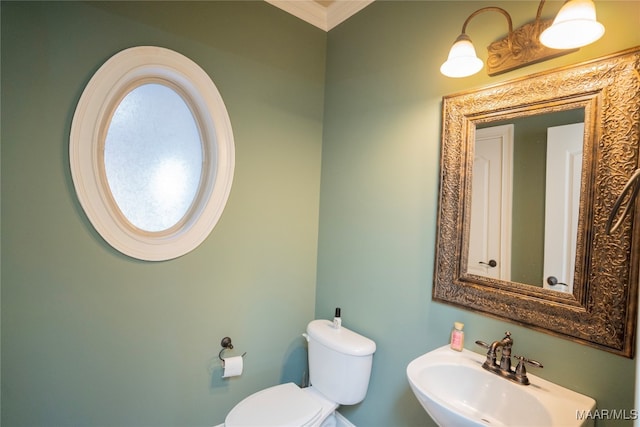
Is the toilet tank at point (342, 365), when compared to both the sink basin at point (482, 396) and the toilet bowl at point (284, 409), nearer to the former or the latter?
the toilet bowl at point (284, 409)

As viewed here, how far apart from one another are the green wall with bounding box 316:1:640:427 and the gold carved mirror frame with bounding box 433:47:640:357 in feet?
0.19

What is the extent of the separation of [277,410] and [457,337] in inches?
38.1

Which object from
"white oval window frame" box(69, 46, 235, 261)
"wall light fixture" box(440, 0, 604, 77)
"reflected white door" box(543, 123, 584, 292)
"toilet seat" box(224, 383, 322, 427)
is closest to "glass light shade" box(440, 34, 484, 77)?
"wall light fixture" box(440, 0, 604, 77)

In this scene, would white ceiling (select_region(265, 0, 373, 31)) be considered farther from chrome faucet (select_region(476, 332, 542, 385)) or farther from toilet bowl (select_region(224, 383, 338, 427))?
toilet bowl (select_region(224, 383, 338, 427))

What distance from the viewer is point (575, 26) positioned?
2.83 ft

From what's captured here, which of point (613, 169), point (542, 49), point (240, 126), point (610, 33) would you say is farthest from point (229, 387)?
point (610, 33)

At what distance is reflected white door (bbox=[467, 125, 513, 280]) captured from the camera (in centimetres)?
123

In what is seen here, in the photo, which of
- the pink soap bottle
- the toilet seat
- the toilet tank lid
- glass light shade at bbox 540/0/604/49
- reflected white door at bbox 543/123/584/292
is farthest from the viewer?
the toilet tank lid

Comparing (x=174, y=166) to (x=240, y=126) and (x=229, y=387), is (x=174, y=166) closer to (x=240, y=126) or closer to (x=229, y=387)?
(x=240, y=126)

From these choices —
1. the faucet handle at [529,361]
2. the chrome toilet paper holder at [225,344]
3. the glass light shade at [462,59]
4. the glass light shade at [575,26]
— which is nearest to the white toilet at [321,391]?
the chrome toilet paper holder at [225,344]

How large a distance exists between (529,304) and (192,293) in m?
1.58

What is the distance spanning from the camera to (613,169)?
37.8 inches

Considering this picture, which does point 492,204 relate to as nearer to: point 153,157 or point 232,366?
point 232,366

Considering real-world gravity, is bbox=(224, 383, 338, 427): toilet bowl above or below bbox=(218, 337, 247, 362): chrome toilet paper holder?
below
